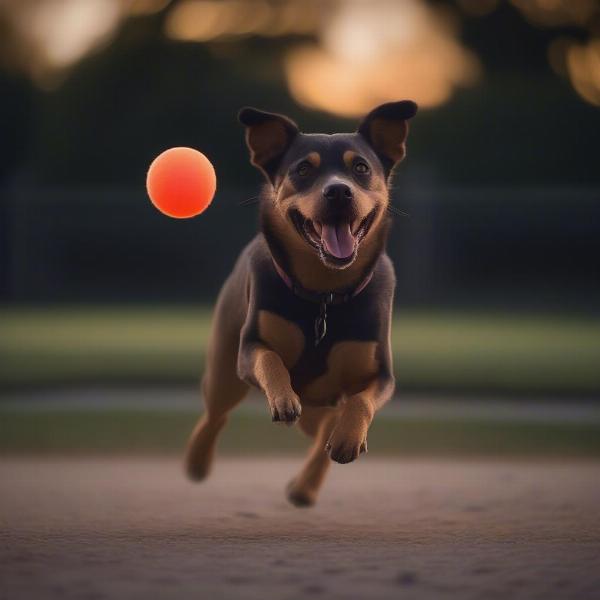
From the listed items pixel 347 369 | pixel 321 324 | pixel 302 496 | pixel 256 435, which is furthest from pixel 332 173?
pixel 256 435

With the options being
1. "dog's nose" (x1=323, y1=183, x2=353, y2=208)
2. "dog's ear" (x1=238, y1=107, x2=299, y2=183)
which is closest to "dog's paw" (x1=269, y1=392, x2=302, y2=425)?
"dog's nose" (x1=323, y1=183, x2=353, y2=208)

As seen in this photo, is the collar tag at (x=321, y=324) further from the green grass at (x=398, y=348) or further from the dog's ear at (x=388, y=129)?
the green grass at (x=398, y=348)

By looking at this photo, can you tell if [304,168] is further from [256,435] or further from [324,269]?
[256,435]

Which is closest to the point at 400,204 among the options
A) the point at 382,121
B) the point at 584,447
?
the point at 584,447

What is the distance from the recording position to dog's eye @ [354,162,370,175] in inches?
230

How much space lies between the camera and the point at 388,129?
20.2 ft

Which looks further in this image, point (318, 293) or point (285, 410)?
point (318, 293)

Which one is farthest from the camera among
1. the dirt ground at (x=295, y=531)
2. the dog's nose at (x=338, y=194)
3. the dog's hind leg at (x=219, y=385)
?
the dog's hind leg at (x=219, y=385)

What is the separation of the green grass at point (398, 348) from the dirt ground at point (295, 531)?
15.6ft

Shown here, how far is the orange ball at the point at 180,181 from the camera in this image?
8.06 m

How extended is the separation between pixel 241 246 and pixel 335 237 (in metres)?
16.3

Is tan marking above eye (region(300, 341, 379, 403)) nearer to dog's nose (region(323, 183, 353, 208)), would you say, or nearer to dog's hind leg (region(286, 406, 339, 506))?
dog's nose (region(323, 183, 353, 208))

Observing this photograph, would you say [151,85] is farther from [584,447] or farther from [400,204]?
[584,447]

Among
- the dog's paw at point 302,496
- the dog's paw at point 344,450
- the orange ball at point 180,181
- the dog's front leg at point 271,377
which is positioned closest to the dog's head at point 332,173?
the dog's front leg at point 271,377
